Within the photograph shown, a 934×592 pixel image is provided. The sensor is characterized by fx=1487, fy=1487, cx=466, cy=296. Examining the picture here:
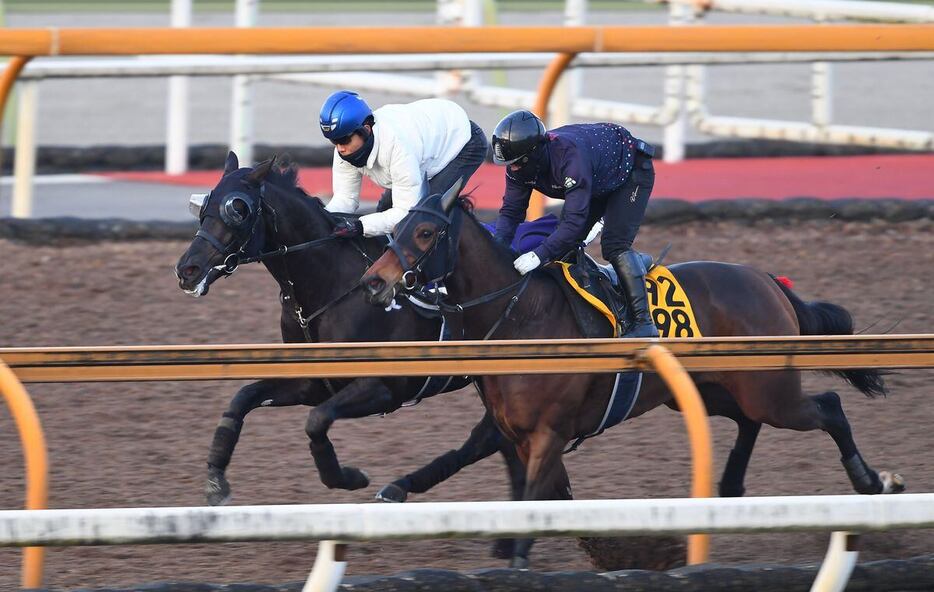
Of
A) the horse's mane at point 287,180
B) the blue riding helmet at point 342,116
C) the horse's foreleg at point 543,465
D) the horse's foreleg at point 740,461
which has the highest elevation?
the blue riding helmet at point 342,116

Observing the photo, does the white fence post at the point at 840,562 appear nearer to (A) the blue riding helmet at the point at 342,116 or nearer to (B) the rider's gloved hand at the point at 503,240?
(B) the rider's gloved hand at the point at 503,240

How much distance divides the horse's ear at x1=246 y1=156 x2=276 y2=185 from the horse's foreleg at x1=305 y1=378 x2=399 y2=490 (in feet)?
2.76

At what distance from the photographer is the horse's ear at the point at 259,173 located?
18.2 ft

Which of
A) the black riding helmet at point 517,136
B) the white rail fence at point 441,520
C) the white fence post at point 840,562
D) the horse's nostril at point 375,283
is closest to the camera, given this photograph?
the white rail fence at point 441,520

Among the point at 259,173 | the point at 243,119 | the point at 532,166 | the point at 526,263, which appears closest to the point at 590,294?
the point at 526,263

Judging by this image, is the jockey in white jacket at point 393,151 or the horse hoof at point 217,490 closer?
the horse hoof at point 217,490

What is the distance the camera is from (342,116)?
18.2ft

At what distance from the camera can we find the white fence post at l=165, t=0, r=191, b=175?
10.9 meters

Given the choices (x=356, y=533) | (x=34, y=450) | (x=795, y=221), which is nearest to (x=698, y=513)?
(x=356, y=533)

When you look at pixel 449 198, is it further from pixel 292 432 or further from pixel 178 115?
pixel 178 115

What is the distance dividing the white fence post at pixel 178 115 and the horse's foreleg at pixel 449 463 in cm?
577

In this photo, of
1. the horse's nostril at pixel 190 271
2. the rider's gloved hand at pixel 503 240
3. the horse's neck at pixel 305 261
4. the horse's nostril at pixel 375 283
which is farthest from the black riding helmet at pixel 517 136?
the horse's nostril at pixel 190 271

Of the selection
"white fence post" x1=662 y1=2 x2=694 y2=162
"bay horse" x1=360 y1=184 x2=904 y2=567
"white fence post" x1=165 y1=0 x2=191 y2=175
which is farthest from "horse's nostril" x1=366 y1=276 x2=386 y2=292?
"white fence post" x1=662 y1=2 x2=694 y2=162

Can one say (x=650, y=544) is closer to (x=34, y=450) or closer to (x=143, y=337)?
(x=34, y=450)
